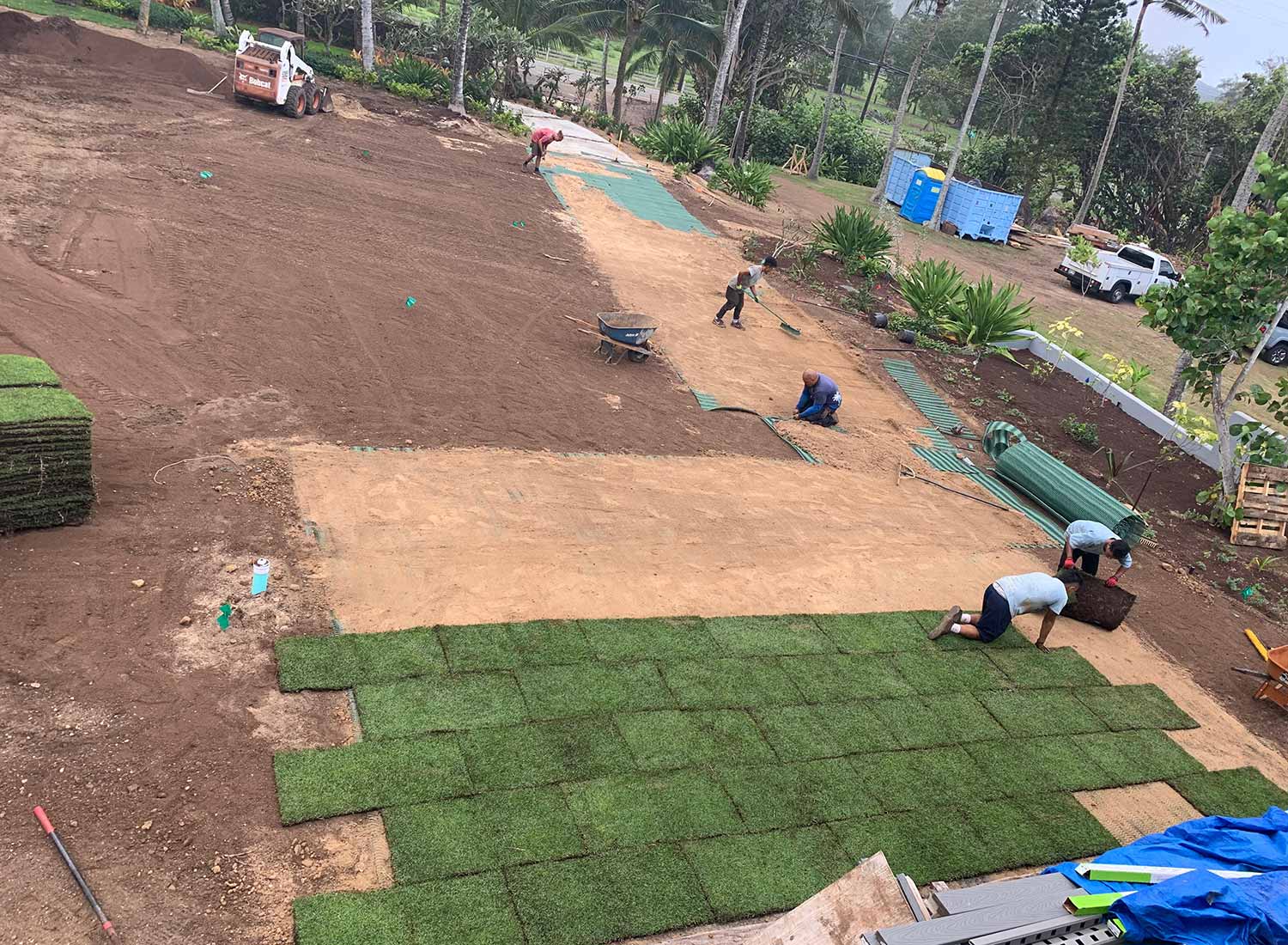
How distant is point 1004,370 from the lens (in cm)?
1817

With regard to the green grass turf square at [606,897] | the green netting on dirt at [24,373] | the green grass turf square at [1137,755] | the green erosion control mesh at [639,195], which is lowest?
the green grass turf square at [1137,755]

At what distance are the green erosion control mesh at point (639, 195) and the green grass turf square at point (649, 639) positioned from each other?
1629 centimetres

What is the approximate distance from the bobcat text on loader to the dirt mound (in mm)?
2098

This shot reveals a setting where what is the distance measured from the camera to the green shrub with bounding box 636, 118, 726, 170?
3023 centimetres

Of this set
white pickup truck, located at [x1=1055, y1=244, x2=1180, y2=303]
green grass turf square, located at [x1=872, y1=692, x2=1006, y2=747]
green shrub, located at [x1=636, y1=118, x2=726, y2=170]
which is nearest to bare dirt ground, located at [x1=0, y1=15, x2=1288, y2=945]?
green grass turf square, located at [x1=872, y1=692, x2=1006, y2=747]

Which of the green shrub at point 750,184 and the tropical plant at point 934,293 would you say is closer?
the tropical plant at point 934,293

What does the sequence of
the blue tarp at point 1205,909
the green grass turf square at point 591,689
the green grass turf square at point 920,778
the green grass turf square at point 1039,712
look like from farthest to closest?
the green grass turf square at point 1039,712
the green grass turf square at point 591,689
the green grass turf square at point 920,778
the blue tarp at point 1205,909

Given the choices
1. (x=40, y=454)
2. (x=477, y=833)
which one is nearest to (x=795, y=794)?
(x=477, y=833)

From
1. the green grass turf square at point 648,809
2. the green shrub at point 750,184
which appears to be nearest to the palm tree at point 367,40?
the green shrub at point 750,184

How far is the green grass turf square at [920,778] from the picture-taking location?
6.97 m

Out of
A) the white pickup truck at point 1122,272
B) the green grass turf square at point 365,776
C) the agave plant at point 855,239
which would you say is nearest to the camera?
the green grass turf square at point 365,776

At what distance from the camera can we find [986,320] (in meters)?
18.2

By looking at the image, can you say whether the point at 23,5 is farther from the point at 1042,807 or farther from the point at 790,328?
the point at 1042,807

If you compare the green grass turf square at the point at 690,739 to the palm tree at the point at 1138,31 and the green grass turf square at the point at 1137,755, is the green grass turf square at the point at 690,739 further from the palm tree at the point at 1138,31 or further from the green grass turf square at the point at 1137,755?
the palm tree at the point at 1138,31
